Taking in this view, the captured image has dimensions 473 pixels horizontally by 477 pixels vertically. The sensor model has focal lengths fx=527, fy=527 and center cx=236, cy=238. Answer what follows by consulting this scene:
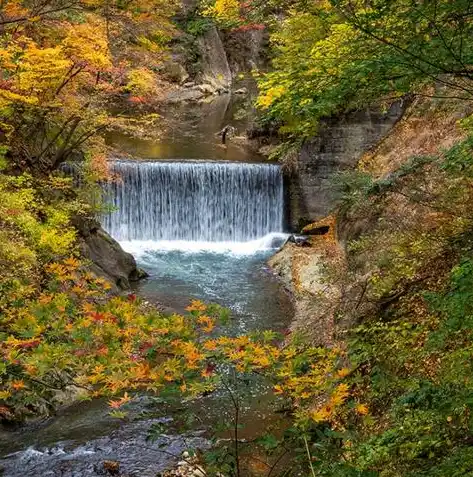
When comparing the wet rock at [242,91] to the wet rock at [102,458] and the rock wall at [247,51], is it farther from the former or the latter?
the wet rock at [102,458]

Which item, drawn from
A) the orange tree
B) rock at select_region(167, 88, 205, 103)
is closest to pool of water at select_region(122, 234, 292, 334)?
the orange tree

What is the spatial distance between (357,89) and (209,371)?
7.21ft

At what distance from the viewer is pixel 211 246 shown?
17.4m

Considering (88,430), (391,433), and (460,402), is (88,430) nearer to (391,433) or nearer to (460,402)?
(391,433)

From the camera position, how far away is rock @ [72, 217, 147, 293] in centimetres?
1262

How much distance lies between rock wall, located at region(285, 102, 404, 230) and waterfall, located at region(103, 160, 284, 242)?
1.17 m

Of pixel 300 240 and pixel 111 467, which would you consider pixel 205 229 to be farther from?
pixel 111 467

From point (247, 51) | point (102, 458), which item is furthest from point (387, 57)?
point (247, 51)

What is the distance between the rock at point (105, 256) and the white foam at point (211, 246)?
256 cm

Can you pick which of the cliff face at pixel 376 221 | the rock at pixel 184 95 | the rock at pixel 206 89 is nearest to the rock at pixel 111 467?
the cliff face at pixel 376 221

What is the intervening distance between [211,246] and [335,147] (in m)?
5.09

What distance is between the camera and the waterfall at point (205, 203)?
17359mm

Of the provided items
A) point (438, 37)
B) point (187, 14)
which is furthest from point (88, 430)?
point (187, 14)

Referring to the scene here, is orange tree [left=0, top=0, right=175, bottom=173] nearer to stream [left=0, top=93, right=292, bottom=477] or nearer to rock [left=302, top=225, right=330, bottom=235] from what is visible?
stream [left=0, top=93, right=292, bottom=477]
